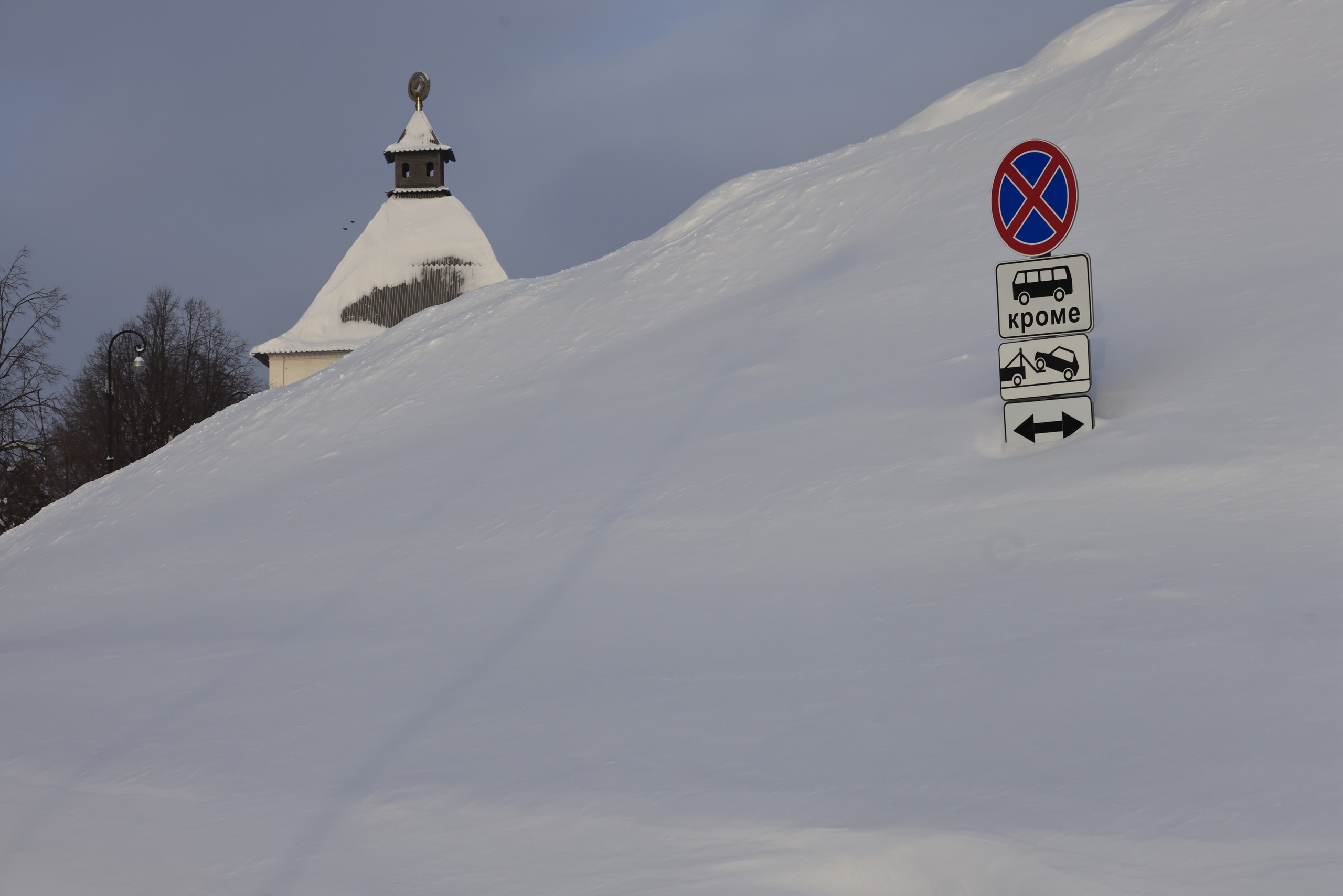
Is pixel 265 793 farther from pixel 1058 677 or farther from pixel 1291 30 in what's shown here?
pixel 1291 30

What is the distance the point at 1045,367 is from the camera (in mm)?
6793

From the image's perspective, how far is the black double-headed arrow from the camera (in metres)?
6.83

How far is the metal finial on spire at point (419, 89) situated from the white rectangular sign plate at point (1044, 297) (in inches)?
2113

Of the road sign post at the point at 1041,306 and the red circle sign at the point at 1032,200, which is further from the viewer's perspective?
the red circle sign at the point at 1032,200

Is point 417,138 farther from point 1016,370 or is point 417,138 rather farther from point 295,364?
point 1016,370

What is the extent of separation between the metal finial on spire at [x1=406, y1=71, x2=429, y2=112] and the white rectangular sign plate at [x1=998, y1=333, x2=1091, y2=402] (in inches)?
2120

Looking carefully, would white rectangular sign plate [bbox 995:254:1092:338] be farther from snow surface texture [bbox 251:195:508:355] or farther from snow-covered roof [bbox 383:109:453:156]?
snow-covered roof [bbox 383:109:453:156]

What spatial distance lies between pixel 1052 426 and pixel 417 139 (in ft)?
166

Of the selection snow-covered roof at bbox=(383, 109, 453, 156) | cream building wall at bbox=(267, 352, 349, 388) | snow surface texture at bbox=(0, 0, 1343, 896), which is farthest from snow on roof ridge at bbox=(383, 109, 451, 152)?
snow surface texture at bbox=(0, 0, 1343, 896)

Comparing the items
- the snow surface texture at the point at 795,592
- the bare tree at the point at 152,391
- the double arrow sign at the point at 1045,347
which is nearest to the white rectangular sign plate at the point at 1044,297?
the double arrow sign at the point at 1045,347

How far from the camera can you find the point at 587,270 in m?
15.0

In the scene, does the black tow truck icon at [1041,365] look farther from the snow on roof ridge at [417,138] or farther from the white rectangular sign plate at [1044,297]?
the snow on roof ridge at [417,138]

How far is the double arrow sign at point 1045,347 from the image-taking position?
6.75 meters

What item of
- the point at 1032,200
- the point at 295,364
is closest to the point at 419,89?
the point at 295,364
